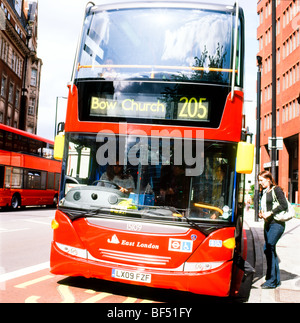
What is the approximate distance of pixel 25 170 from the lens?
24031mm

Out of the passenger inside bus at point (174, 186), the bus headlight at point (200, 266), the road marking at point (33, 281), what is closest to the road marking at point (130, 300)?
the bus headlight at point (200, 266)

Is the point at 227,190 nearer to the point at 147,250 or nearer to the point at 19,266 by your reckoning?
the point at 147,250

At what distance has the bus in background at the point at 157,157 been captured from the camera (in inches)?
223

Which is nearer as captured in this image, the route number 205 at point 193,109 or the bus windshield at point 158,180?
the bus windshield at point 158,180

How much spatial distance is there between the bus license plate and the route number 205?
7.14 ft

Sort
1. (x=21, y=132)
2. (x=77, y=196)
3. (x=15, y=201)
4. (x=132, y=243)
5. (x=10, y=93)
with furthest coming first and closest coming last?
(x=10, y=93) → (x=15, y=201) → (x=21, y=132) → (x=77, y=196) → (x=132, y=243)

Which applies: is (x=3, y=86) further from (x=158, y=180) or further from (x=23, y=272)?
(x=158, y=180)

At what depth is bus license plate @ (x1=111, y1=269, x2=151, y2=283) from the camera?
563 cm

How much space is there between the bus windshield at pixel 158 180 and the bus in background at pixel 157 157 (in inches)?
0.5

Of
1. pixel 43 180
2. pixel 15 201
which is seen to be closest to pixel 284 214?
pixel 15 201

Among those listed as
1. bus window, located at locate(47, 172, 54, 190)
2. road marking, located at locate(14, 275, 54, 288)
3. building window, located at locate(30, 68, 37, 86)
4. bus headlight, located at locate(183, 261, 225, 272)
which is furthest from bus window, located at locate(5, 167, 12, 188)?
building window, located at locate(30, 68, 37, 86)

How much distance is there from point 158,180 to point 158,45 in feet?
6.78

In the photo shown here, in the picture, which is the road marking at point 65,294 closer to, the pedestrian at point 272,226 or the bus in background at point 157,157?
the bus in background at point 157,157
